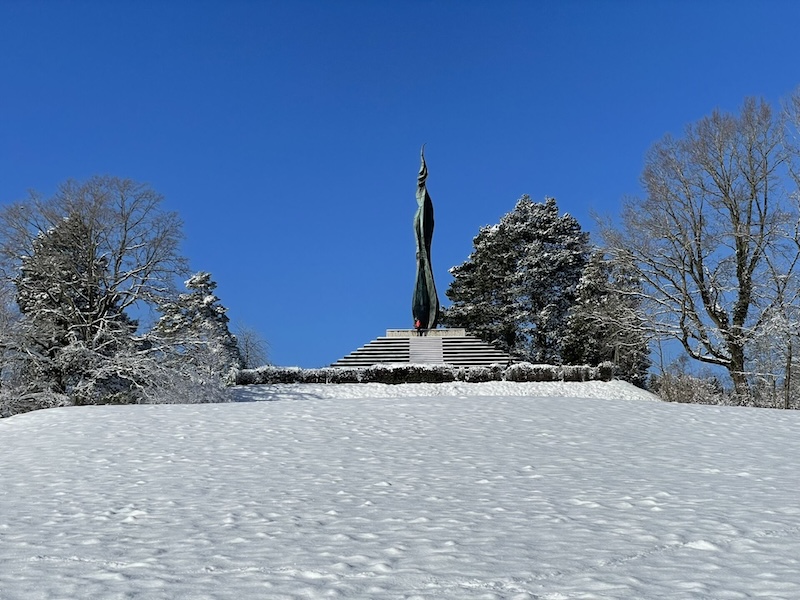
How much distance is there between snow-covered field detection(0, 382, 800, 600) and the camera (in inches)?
161

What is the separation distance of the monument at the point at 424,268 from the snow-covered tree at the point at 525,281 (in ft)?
20.3

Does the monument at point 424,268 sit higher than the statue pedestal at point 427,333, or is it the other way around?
the monument at point 424,268

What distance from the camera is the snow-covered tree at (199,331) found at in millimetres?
22141

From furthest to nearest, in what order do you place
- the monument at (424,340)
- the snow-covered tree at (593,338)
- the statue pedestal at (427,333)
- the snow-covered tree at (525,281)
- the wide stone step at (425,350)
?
the snow-covered tree at (525,281) < the snow-covered tree at (593,338) < the statue pedestal at (427,333) < the wide stone step at (425,350) < the monument at (424,340)

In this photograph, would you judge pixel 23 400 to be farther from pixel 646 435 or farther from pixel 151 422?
pixel 646 435

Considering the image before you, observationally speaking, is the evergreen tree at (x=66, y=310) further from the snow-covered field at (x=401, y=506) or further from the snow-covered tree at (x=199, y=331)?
the snow-covered field at (x=401, y=506)

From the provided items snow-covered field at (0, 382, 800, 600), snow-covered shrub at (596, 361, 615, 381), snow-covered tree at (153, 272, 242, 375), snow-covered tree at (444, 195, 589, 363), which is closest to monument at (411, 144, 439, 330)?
snow-covered tree at (444, 195, 589, 363)

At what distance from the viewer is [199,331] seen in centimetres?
2898

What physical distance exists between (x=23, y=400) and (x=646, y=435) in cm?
1917

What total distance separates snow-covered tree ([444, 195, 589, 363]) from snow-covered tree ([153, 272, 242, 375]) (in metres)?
14.4

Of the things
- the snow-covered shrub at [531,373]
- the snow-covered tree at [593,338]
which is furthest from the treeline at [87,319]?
the snow-covered tree at [593,338]

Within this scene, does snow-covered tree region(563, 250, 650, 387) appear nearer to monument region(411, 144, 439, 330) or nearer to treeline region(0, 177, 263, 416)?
monument region(411, 144, 439, 330)

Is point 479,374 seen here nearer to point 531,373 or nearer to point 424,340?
point 531,373

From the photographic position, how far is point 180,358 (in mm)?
21781
